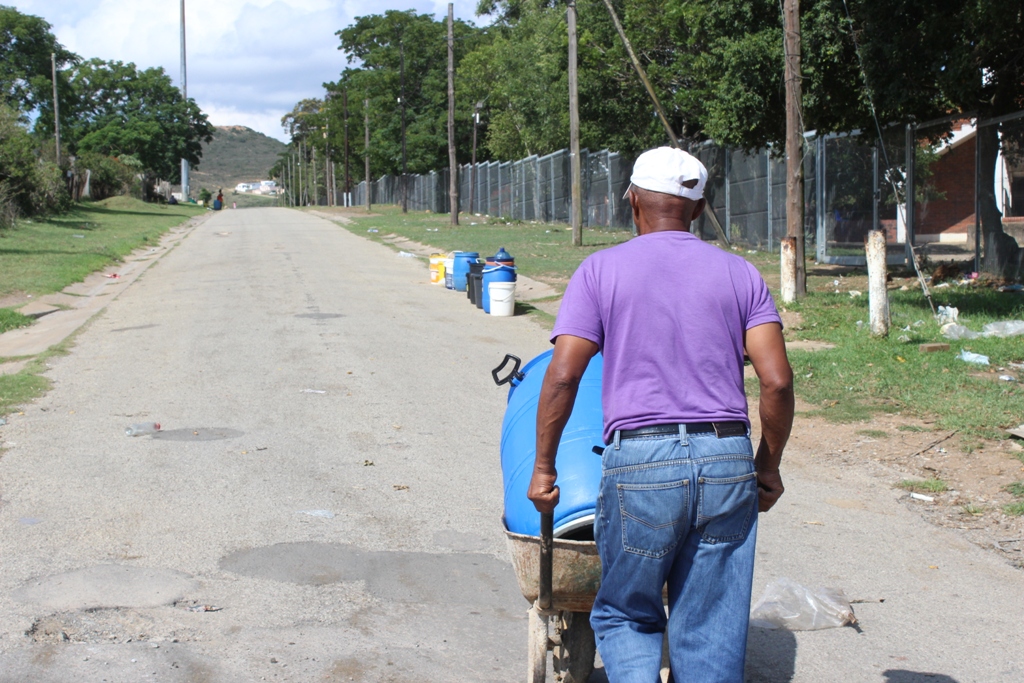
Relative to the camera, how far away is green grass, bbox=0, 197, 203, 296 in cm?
1726

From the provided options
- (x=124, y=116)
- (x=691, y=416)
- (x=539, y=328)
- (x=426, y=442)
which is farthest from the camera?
(x=124, y=116)

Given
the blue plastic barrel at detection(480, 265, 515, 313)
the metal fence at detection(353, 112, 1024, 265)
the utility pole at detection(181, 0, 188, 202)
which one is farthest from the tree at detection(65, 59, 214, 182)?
the blue plastic barrel at detection(480, 265, 515, 313)

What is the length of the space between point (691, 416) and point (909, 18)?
13.8 meters

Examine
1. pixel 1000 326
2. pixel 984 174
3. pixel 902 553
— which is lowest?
pixel 902 553

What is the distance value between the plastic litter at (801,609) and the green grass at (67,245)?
14.5 m

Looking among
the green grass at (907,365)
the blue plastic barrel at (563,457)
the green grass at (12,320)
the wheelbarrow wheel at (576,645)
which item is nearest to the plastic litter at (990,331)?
the green grass at (907,365)

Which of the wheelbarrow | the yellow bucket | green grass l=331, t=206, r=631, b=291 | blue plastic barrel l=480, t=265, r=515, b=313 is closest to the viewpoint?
the wheelbarrow

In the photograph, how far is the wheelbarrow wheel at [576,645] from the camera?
3.49 meters

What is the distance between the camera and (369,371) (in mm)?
10203

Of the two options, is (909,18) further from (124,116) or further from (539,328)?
(124,116)

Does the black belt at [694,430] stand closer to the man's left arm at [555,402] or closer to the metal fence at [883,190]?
the man's left arm at [555,402]

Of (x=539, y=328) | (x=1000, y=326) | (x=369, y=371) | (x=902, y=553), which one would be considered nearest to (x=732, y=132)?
(x=539, y=328)

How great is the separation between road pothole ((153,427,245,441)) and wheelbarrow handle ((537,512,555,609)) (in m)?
4.92

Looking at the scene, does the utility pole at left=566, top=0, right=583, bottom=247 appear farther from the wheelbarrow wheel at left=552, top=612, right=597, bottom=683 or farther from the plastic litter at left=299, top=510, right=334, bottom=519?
the wheelbarrow wheel at left=552, top=612, right=597, bottom=683
